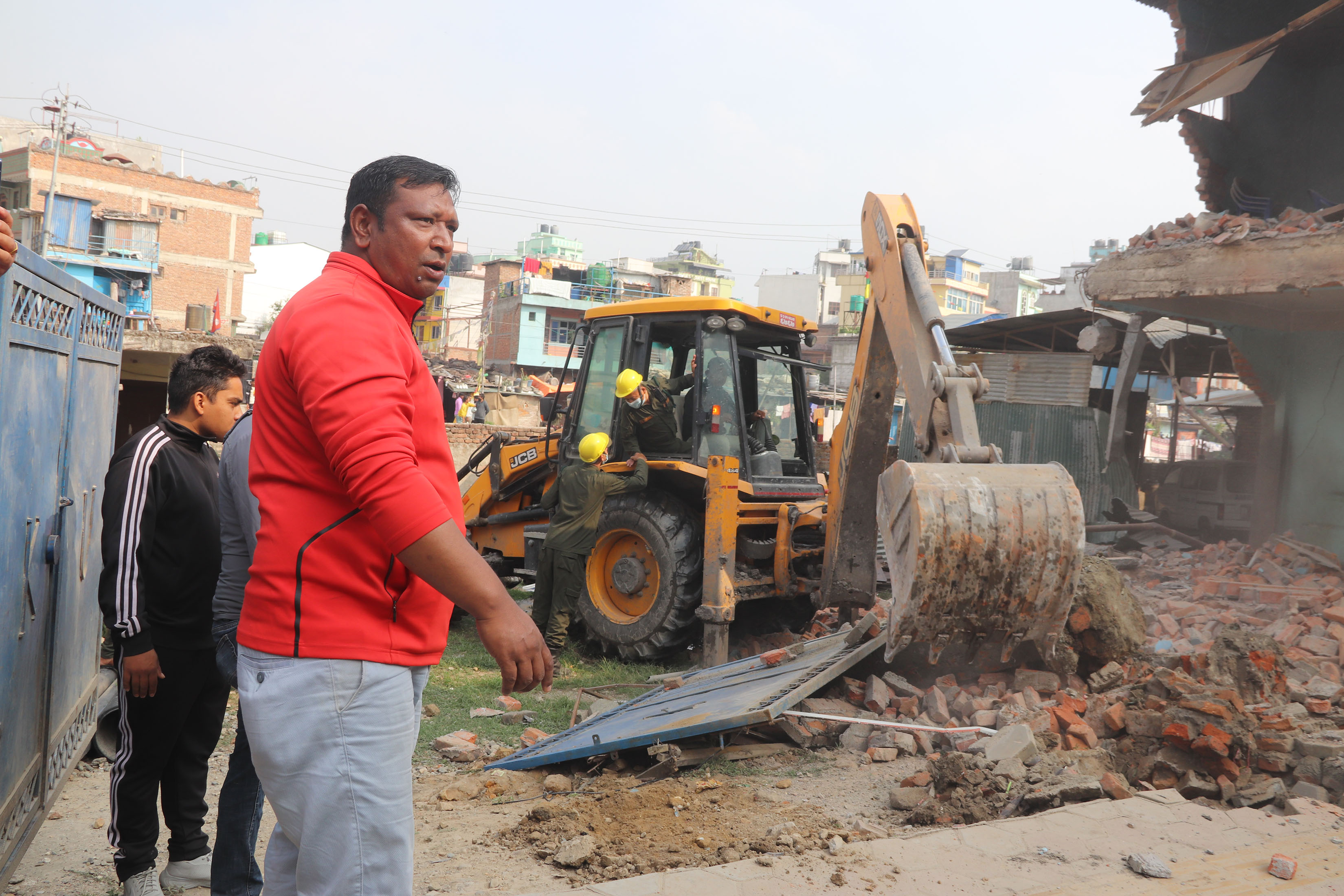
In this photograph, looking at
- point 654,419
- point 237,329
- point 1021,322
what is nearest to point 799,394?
point 654,419

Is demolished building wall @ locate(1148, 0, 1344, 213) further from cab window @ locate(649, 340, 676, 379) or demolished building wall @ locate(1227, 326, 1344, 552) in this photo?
cab window @ locate(649, 340, 676, 379)

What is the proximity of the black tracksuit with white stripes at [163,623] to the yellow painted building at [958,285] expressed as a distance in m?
54.9

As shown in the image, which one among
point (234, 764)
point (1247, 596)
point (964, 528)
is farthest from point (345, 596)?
point (1247, 596)

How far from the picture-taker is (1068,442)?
46.8 feet

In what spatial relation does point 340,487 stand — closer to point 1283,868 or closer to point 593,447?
point 1283,868

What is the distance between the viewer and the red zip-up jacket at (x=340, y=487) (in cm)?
166

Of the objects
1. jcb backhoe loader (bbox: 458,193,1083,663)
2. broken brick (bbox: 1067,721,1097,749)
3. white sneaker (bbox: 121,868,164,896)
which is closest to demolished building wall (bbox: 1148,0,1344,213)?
jcb backhoe loader (bbox: 458,193,1083,663)

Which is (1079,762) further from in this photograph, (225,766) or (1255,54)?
(1255,54)

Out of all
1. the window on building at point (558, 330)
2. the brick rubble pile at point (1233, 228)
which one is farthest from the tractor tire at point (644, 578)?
the window on building at point (558, 330)

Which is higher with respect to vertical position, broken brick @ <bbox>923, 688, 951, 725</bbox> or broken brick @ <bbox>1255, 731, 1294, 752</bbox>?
broken brick @ <bbox>1255, 731, 1294, 752</bbox>

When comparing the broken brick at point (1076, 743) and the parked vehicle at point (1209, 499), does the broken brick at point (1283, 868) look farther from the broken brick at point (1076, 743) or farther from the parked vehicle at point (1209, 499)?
the parked vehicle at point (1209, 499)

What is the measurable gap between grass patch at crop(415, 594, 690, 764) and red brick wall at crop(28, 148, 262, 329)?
38.8 m

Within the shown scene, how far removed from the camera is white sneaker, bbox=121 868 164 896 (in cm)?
316

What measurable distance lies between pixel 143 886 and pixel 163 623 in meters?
0.87
